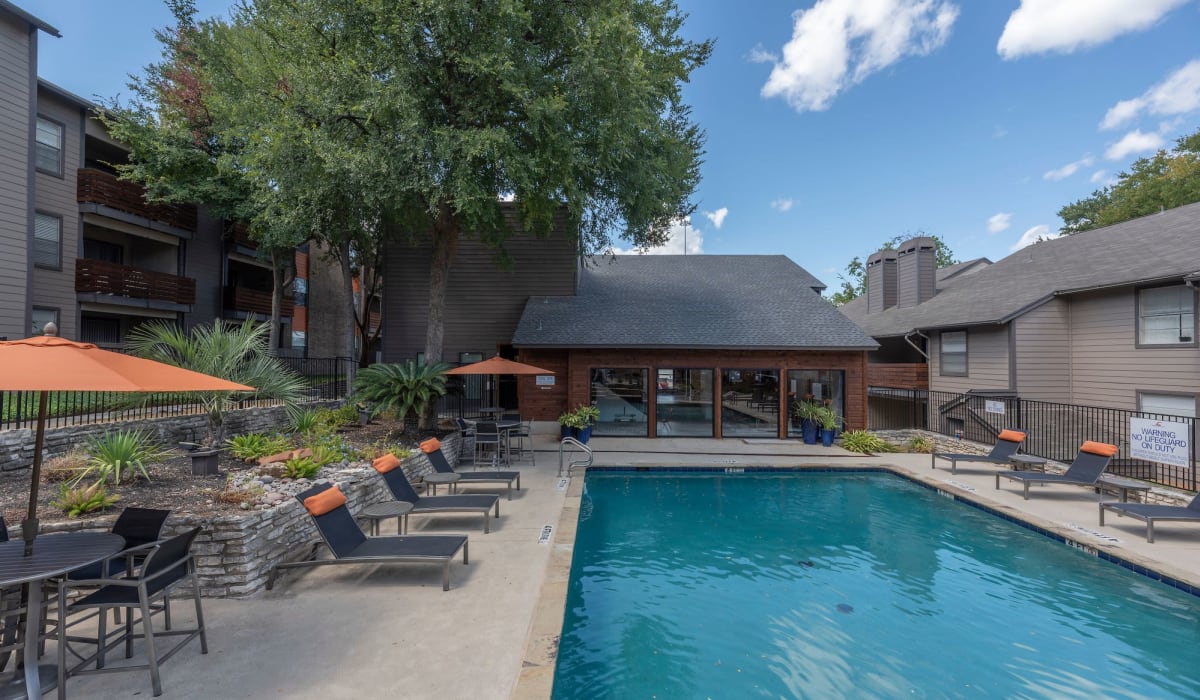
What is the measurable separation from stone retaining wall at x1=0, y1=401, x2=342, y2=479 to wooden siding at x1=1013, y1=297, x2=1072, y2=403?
18966 mm

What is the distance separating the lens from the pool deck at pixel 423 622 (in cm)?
330

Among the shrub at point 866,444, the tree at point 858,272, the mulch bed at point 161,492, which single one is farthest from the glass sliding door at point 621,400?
the tree at point 858,272

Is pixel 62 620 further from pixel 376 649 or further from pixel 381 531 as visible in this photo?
pixel 381 531

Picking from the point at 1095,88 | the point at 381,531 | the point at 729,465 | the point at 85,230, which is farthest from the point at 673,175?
the point at 85,230

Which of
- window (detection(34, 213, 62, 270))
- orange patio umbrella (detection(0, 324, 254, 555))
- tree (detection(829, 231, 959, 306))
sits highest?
tree (detection(829, 231, 959, 306))

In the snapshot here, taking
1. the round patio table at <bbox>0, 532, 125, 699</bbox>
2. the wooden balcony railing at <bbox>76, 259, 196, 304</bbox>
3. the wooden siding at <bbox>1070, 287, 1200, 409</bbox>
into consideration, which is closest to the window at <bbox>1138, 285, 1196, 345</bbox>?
the wooden siding at <bbox>1070, 287, 1200, 409</bbox>

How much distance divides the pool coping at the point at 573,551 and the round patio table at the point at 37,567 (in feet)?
9.36

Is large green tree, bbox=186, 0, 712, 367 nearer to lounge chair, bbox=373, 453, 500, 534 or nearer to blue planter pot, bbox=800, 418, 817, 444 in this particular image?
lounge chair, bbox=373, 453, 500, 534

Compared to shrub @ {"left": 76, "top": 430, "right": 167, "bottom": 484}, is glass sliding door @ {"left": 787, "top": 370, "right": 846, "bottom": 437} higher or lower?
higher

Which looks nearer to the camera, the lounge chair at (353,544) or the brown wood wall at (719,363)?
the lounge chair at (353,544)

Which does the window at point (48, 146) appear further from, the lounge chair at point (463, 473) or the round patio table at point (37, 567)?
the round patio table at point (37, 567)

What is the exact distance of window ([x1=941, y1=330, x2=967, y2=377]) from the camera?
1557cm

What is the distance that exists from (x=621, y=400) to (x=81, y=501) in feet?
37.9

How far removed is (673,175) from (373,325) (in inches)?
1013
